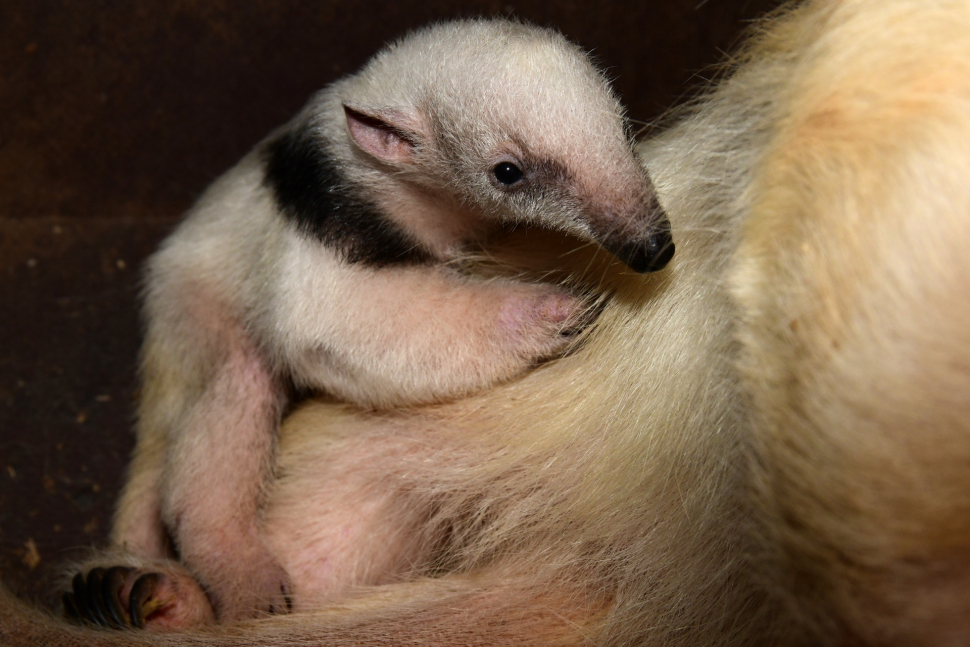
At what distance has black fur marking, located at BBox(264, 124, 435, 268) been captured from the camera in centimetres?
157

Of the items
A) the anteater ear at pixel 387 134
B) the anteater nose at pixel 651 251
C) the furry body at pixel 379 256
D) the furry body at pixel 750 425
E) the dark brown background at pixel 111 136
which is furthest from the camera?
the dark brown background at pixel 111 136

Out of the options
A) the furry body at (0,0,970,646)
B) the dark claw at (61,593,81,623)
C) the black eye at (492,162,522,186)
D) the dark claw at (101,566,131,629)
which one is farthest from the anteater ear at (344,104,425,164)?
the dark claw at (61,593,81,623)

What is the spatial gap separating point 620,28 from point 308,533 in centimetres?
154

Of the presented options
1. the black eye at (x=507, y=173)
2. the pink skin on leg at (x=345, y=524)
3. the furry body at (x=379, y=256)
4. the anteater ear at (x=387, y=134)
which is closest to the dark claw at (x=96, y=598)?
the furry body at (x=379, y=256)

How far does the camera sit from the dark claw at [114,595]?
5.38ft

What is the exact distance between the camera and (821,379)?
3.03 ft

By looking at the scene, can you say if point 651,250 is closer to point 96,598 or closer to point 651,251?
point 651,251

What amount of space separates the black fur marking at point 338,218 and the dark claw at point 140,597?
720 millimetres

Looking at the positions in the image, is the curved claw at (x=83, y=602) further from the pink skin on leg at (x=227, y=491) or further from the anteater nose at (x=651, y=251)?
the anteater nose at (x=651, y=251)

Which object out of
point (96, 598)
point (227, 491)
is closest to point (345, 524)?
point (227, 491)

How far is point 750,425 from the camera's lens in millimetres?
1043

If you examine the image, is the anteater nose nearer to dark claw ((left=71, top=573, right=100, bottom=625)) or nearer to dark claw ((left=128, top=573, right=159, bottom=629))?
dark claw ((left=128, top=573, right=159, bottom=629))

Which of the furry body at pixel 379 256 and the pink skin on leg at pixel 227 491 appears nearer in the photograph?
the furry body at pixel 379 256

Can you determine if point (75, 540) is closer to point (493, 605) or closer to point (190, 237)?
Result: point (190, 237)
